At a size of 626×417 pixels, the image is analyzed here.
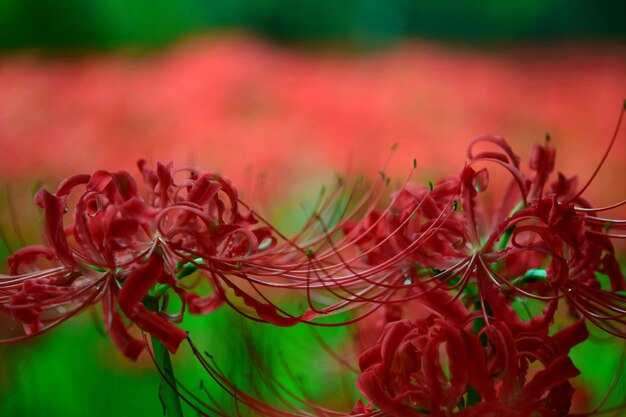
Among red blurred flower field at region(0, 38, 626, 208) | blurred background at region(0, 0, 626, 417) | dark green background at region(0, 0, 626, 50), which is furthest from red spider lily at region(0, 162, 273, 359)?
dark green background at region(0, 0, 626, 50)

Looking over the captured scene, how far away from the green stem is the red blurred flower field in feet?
3.17

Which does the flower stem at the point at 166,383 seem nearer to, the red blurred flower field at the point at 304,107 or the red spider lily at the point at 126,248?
the red spider lily at the point at 126,248

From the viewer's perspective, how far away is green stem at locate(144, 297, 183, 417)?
1.28 ft

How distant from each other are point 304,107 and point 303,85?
2.7 inches

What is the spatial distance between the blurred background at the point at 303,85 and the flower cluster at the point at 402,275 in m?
0.83

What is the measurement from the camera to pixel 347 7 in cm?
160

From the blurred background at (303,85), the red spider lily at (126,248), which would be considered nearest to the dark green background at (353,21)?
the blurred background at (303,85)

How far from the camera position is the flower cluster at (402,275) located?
1.19 feet

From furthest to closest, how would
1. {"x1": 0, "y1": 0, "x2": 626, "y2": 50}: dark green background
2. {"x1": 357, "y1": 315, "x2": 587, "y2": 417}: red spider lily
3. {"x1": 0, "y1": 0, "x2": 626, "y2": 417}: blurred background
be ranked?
{"x1": 0, "y1": 0, "x2": 626, "y2": 50}: dark green background
{"x1": 0, "y1": 0, "x2": 626, "y2": 417}: blurred background
{"x1": 357, "y1": 315, "x2": 587, "y2": 417}: red spider lily

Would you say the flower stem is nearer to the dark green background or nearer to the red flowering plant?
the red flowering plant

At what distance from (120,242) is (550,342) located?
0.22 m

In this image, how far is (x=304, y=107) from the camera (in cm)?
168

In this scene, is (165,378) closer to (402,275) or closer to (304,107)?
(402,275)

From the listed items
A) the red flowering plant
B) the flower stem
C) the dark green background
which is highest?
the dark green background
